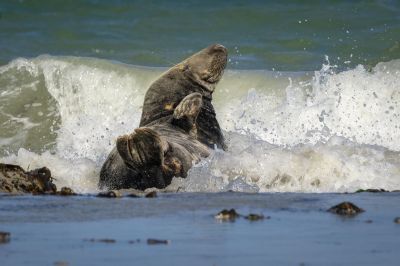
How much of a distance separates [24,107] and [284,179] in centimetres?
778

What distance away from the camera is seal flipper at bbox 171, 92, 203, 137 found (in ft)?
36.9

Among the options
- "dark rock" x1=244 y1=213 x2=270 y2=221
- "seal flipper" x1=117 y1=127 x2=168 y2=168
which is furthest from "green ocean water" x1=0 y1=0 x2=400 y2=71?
"dark rock" x1=244 y1=213 x2=270 y2=221

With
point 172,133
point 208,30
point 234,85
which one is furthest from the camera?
point 208,30

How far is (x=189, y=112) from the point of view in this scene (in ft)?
36.9

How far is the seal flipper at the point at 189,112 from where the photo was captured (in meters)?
11.2

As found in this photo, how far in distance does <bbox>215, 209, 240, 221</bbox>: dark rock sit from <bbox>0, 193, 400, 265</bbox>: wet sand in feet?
0.22

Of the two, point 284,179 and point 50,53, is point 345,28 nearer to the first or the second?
point 50,53

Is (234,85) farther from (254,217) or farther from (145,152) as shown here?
(254,217)

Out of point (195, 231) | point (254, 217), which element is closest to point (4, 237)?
point (195, 231)

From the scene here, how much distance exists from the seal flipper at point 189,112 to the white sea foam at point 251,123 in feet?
1.70

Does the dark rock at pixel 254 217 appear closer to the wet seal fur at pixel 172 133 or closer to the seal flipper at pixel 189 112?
the wet seal fur at pixel 172 133

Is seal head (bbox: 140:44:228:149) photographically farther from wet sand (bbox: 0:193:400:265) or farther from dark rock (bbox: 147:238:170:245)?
dark rock (bbox: 147:238:170:245)

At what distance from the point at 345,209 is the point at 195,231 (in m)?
1.31

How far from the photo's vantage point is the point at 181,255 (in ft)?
20.3
